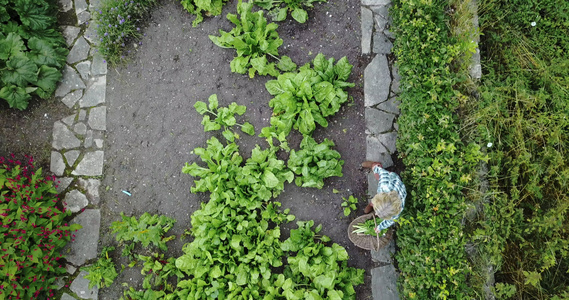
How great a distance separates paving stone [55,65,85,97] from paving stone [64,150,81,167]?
0.80 m

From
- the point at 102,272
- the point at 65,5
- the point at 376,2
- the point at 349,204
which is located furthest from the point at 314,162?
the point at 65,5

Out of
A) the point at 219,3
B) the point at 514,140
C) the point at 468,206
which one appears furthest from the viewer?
the point at 219,3

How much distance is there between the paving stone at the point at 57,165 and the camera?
4695 millimetres

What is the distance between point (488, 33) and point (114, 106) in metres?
4.91

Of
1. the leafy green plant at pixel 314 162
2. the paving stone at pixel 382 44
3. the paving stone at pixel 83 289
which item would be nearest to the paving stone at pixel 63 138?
the paving stone at pixel 83 289

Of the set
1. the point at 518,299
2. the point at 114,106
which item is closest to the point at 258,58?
the point at 114,106

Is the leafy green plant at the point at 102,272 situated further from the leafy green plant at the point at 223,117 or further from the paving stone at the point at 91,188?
the leafy green plant at the point at 223,117

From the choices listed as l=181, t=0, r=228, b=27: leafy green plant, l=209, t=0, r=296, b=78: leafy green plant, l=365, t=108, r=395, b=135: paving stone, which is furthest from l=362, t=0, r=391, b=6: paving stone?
l=181, t=0, r=228, b=27: leafy green plant

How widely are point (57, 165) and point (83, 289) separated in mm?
1653

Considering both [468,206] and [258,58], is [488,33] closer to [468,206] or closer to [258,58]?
[468,206]

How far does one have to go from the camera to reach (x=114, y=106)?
15.5ft

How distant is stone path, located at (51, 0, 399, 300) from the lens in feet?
14.2

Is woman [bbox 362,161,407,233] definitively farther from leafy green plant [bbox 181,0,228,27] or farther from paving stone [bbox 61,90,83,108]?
paving stone [bbox 61,90,83,108]

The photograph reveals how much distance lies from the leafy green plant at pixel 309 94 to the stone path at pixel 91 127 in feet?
1.37
